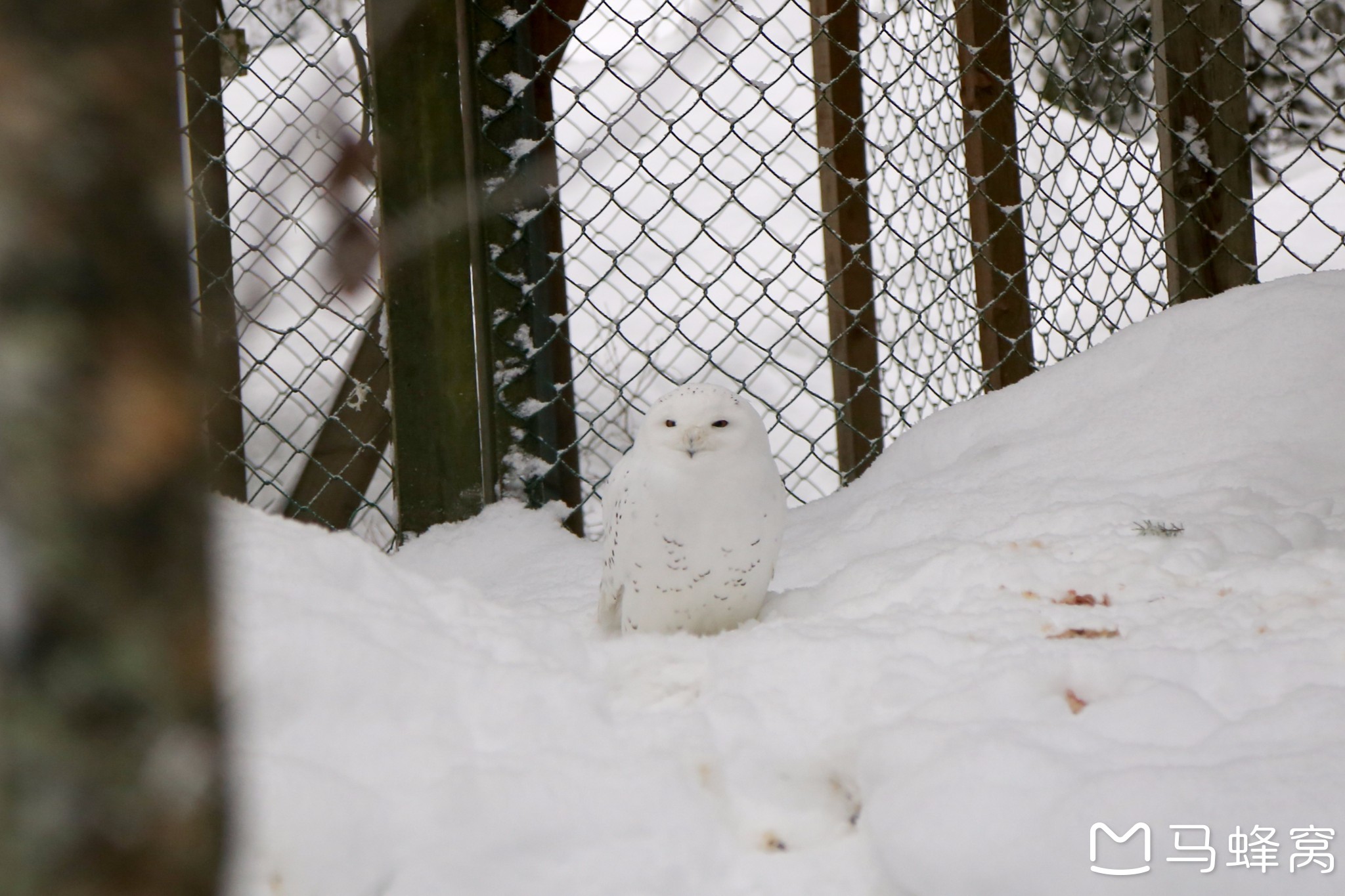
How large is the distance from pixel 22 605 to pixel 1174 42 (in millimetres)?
2847

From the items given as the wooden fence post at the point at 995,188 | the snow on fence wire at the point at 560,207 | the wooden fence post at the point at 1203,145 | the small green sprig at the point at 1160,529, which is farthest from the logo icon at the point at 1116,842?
the wooden fence post at the point at 1203,145

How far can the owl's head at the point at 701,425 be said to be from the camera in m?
1.48

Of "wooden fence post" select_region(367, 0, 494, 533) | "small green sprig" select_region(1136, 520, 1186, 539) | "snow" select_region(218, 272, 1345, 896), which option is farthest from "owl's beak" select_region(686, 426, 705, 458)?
"wooden fence post" select_region(367, 0, 494, 533)

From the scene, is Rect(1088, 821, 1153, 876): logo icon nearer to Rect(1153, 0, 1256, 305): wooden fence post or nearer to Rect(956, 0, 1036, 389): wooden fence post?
Rect(956, 0, 1036, 389): wooden fence post

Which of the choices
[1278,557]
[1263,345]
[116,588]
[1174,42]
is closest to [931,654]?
[1278,557]

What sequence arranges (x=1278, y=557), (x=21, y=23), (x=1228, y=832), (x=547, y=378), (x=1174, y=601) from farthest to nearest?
1. (x=547, y=378)
2. (x=1278, y=557)
3. (x=1174, y=601)
4. (x=1228, y=832)
5. (x=21, y=23)

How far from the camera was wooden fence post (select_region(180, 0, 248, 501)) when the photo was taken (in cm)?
234

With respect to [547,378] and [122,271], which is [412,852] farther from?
[547,378]

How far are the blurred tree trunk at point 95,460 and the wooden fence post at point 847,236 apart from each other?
230 cm

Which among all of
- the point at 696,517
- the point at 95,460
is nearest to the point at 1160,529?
the point at 696,517

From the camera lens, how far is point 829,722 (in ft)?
3.53

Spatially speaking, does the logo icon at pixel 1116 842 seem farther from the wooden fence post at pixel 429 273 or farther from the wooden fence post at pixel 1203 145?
the wooden fence post at pixel 1203 145

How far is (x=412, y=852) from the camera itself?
0.92 metres

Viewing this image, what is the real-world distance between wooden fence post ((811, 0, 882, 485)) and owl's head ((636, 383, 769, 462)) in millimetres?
1063
